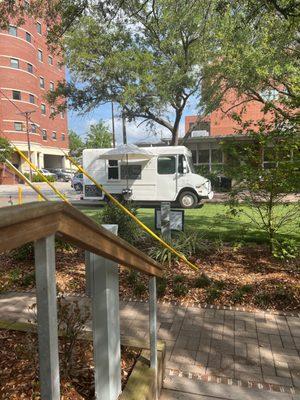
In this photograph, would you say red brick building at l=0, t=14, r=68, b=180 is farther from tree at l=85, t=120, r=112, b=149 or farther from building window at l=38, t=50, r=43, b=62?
tree at l=85, t=120, r=112, b=149

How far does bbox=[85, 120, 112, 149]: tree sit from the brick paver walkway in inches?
2178

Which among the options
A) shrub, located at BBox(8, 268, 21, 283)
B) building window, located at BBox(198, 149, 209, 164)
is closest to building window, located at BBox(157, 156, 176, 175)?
building window, located at BBox(198, 149, 209, 164)

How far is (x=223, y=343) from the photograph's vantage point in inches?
139

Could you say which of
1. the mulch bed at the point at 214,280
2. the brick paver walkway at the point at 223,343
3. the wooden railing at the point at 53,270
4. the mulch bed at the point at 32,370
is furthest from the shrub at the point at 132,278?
the wooden railing at the point at 53,270

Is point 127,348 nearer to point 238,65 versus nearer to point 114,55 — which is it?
point 238,65

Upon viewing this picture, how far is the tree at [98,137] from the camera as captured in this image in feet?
194

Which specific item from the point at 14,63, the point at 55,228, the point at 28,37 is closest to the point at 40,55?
the point at 28,37

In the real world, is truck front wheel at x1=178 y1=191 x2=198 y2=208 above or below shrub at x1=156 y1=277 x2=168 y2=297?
above

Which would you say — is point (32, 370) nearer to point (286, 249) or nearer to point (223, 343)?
point (223, 343)

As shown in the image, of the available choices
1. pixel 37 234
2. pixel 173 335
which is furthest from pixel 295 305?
pixel 37 234

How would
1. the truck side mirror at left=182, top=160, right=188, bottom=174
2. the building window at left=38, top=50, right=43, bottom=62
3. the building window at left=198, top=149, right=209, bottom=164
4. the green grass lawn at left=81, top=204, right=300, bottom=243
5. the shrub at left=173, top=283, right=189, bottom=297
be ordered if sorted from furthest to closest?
the building window at left=38, top=50, right=43, bottom=62 → the building window at left=198, top=149, right=209, bottom=164 → the truck side mirror at left=182, top=160, right=188, bottom=174 → the green grass lawn at left=81, top=204, right=300, bottom=243 → the shrub at left=173, top=283, right=189, bottom=297

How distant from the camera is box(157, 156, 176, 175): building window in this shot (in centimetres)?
1490

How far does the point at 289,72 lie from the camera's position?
42.1 feet

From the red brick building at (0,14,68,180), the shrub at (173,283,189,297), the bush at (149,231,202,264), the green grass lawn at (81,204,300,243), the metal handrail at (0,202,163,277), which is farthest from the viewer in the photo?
the red brick building at (0,14,68,180)
